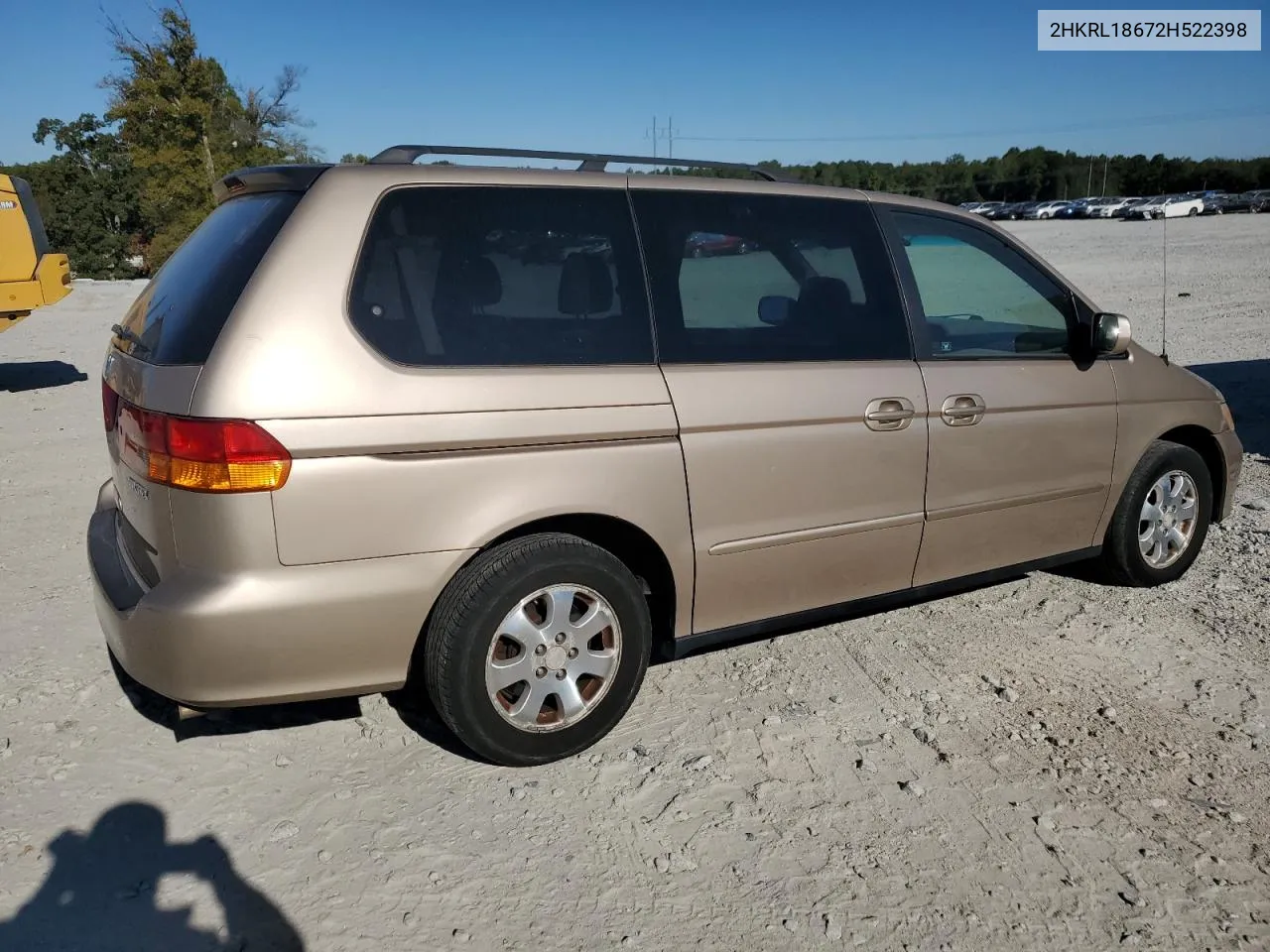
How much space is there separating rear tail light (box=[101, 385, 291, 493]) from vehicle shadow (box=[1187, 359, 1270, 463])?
677 centimetres

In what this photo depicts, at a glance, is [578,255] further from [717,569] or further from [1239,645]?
[1239,645]

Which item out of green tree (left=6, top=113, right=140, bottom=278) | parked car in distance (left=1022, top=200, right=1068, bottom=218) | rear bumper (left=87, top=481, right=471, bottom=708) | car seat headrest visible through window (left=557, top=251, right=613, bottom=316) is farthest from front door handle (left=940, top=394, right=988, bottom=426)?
parked car in distance (left=1022, top=200, right=1068, bottom=218)

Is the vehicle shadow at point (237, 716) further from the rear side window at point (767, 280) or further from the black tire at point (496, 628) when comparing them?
the rear side window at point (767, 280)

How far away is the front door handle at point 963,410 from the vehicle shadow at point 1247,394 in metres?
4.14

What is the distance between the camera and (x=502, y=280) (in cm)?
313

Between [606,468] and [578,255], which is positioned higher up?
[578,255]

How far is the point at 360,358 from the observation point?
2.80m

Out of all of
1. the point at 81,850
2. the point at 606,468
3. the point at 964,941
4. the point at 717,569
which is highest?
the point at 606,468

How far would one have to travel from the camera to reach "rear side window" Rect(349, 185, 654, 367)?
294cm

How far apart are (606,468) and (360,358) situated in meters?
0.83

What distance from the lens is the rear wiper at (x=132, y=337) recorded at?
10.2 feet

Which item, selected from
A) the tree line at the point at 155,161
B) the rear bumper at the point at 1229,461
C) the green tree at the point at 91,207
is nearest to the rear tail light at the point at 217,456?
the rear bumper at the point at 1229,461

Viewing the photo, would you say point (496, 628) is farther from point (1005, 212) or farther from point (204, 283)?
point (1005, 212)

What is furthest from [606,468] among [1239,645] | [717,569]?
[1239,645]
